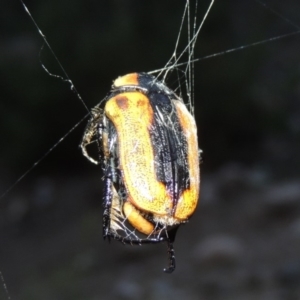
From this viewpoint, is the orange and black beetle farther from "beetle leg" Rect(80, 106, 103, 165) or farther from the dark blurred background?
the dark blurred background

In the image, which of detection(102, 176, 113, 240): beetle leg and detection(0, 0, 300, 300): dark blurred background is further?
detection(0, 0, 300, 300): dark blurred background

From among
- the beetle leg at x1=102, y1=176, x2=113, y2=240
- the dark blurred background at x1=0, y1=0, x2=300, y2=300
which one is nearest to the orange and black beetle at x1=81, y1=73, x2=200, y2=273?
the beetle leg at x1=102, y1=176, x2=113, y2=240

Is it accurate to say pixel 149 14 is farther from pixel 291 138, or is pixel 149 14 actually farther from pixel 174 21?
pixel 291 138

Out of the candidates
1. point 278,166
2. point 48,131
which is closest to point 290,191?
point 278,166

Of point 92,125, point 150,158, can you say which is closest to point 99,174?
point 92,125

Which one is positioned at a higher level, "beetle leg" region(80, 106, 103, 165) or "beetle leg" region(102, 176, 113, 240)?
"beetle leg" region(80, 106, 103, 165)

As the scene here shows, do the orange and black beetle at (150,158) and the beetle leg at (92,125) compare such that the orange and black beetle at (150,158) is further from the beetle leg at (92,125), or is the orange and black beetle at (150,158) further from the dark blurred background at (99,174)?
the dark blurred background at (99,174)

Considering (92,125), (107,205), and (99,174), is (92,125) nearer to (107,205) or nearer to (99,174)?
(107,205)
